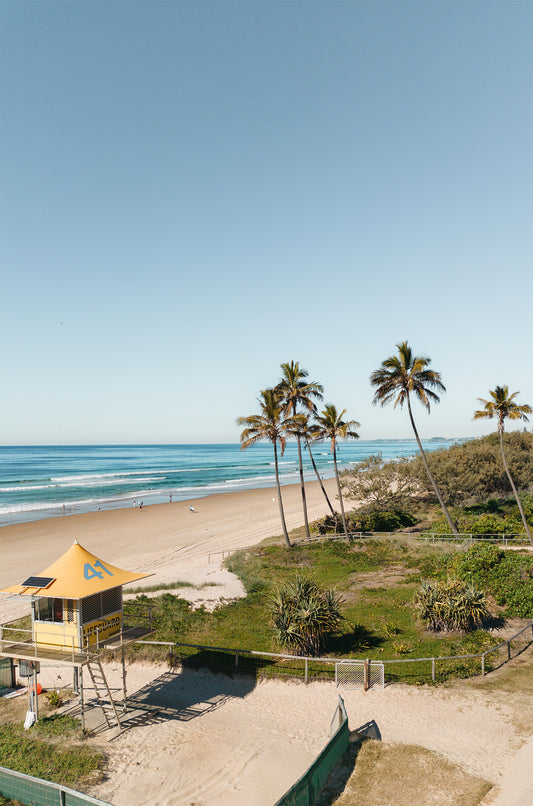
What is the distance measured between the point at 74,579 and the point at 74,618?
3.86 ft

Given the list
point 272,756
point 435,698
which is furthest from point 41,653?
point 435,698

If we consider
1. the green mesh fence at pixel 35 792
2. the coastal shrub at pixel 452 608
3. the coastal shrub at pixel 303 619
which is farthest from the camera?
the coastal shrub at pixel 452 608

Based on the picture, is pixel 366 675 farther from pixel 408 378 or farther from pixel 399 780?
pixel 408 378

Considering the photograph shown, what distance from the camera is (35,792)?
10.4 m

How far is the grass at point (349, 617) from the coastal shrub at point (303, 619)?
59 centimetres

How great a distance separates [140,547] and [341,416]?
831 inches

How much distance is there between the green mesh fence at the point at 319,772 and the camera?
10.1 meters

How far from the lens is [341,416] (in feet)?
136

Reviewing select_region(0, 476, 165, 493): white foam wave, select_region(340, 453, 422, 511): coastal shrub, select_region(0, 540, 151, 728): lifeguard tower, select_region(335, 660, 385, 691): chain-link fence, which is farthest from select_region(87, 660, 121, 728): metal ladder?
select_region(0, 476, 165, 493): white foam wave

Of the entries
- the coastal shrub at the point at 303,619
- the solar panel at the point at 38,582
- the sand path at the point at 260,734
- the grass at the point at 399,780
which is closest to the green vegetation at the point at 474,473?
the coastal shrub at the point at 303,619

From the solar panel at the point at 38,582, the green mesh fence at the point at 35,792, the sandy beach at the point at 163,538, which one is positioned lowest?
the sandy beach at the point at 163,538

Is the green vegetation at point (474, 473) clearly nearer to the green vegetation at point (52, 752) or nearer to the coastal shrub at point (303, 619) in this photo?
the coastal shrub at point (303, 619)

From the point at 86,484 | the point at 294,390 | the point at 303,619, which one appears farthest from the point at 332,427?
the point at 86,484

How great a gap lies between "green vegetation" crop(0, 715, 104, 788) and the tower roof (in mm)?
3996
